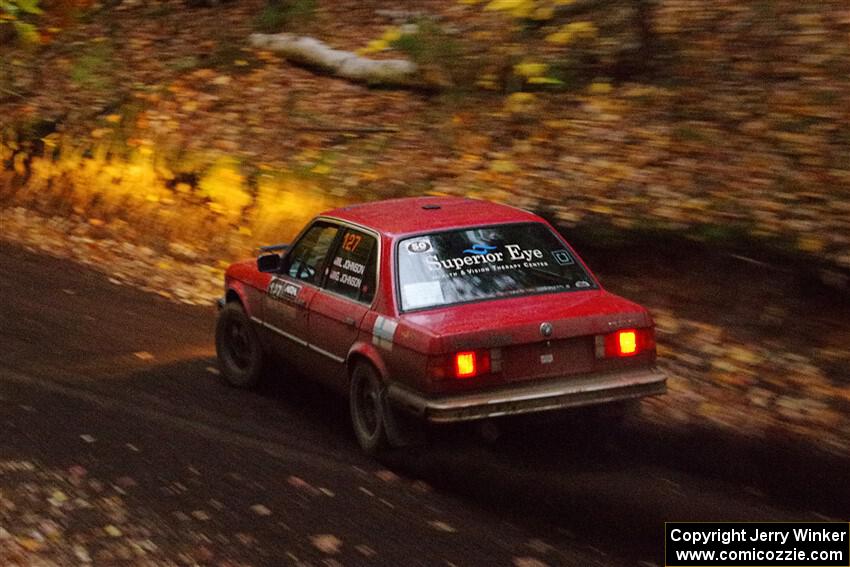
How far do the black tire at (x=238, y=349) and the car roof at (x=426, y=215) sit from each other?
52.8 inches

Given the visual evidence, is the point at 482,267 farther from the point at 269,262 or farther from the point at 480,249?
the point at 269,262

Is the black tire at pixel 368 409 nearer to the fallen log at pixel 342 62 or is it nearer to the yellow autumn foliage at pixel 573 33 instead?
the yellow autumn foliage at pixel 573 33

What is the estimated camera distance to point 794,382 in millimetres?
7824

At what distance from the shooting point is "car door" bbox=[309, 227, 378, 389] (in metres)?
7.20

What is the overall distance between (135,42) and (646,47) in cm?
989

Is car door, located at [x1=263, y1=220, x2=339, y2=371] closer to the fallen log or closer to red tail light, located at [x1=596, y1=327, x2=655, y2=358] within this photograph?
red tail light, located at [x1=596, y1=327, x2=655, y2=358]

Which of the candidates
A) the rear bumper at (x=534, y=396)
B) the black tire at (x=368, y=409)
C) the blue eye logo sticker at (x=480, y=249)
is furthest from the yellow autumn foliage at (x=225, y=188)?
the rear bumper at (x=534, y=396)

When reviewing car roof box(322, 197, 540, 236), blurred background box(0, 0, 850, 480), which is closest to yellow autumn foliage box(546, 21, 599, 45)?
blurred background box(0, 0, 850, 480)

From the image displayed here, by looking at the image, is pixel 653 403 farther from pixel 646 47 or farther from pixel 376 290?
pixel 646 47

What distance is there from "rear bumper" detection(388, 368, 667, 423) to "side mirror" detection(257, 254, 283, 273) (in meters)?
2.00

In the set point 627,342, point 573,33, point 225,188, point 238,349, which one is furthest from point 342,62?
point 627,342

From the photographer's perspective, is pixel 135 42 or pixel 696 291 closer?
pixel 696 291

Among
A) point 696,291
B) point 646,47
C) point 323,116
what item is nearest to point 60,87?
point 323,116

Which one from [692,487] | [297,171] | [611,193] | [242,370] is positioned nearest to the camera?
[692,487]
